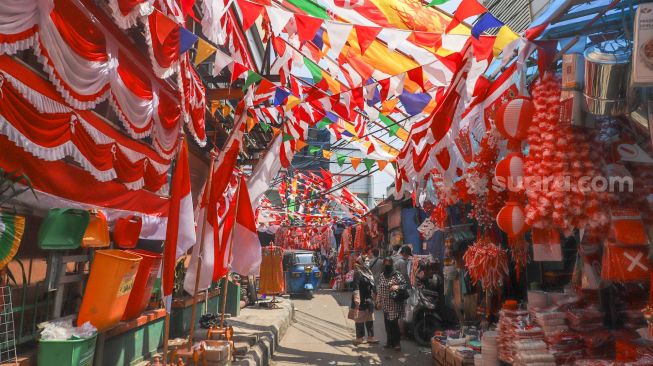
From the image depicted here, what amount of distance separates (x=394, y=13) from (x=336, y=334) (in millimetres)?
8734

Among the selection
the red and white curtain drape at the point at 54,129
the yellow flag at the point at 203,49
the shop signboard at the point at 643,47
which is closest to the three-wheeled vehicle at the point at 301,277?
the red and white curtain drape at the point at 54,129

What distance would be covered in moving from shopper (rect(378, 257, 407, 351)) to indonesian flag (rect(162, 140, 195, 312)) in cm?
559

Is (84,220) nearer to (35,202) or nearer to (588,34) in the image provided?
(35,202)

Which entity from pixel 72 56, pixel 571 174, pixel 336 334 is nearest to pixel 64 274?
pixel 72 56

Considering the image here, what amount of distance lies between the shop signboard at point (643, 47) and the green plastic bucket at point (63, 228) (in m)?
Answer: 4.94

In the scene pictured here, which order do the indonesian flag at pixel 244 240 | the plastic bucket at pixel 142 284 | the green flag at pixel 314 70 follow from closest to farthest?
1. the plastic bucket at pixel 142 284
2. the indonesian flag at pixel 244 240
3. the green flag at pixel 314 70

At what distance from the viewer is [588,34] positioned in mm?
3941

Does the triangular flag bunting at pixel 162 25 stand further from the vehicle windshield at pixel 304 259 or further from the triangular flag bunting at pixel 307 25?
the vehicle windshield at pixel 304 259

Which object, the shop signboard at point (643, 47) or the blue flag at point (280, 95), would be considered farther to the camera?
the blue flag at point (280, 95)

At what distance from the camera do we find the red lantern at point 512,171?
13.9ft

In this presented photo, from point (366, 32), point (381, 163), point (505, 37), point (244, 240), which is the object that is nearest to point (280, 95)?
point (366, 32)

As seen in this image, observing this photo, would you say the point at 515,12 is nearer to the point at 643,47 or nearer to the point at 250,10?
the point at 250,10

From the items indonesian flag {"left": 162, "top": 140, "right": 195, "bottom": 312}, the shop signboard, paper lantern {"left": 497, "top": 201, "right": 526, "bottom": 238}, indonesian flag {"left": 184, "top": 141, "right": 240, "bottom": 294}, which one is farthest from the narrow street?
the shop signboard

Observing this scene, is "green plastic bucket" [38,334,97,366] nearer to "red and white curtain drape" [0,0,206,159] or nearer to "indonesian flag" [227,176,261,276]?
"red and white curtain drape" [0,0,206,159]
